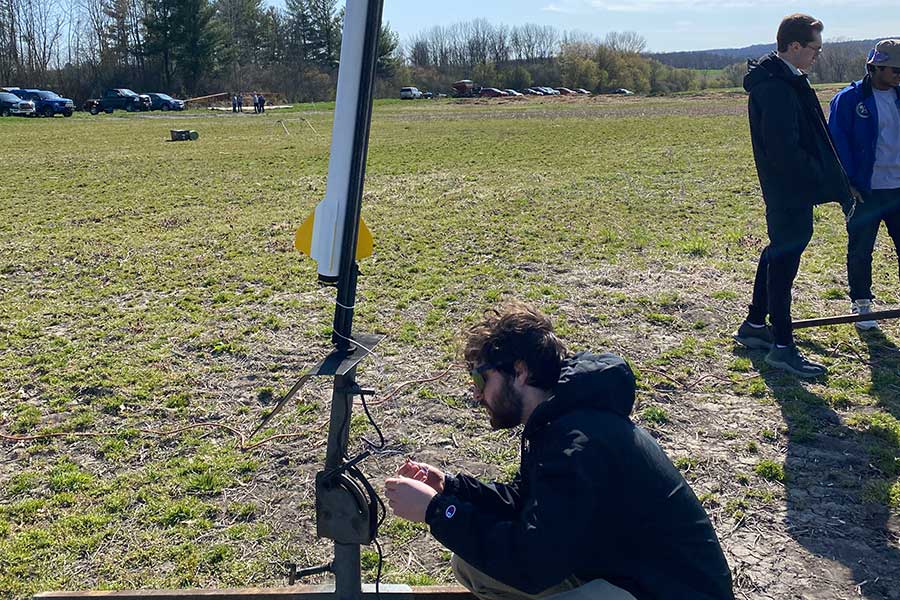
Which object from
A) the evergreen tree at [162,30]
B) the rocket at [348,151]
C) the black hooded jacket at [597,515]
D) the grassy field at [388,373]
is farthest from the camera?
the evergreen tree at [162,30]

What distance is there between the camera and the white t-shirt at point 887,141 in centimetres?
528

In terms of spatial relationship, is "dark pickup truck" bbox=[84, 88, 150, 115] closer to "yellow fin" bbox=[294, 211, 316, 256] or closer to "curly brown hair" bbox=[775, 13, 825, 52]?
"curly brown hair" bbox=[775, 13, 825, 52]

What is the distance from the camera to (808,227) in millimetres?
4762

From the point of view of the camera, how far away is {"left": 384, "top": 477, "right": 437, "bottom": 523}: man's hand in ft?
7.54

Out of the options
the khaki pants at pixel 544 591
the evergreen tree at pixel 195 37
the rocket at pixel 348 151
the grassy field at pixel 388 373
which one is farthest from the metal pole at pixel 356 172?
the evergreen tree at pixel 195 37

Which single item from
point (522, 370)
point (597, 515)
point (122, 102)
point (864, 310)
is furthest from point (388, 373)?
point (122, 102)

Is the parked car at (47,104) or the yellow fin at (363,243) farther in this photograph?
the parked car at (47,104)

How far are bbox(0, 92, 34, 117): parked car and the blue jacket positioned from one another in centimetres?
4069

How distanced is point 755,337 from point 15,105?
41096 mm

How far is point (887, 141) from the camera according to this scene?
5.30 metres

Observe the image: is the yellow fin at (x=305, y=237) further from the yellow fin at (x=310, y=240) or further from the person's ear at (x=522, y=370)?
the person's ear at (x=522, y=370)

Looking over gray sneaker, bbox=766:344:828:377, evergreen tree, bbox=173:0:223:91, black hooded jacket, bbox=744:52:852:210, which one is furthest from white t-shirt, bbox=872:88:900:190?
evergreen tree, bbox=173:0:223:91

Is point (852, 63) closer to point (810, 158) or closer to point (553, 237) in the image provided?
point (553, 237)

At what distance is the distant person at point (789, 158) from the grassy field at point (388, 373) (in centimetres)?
44
